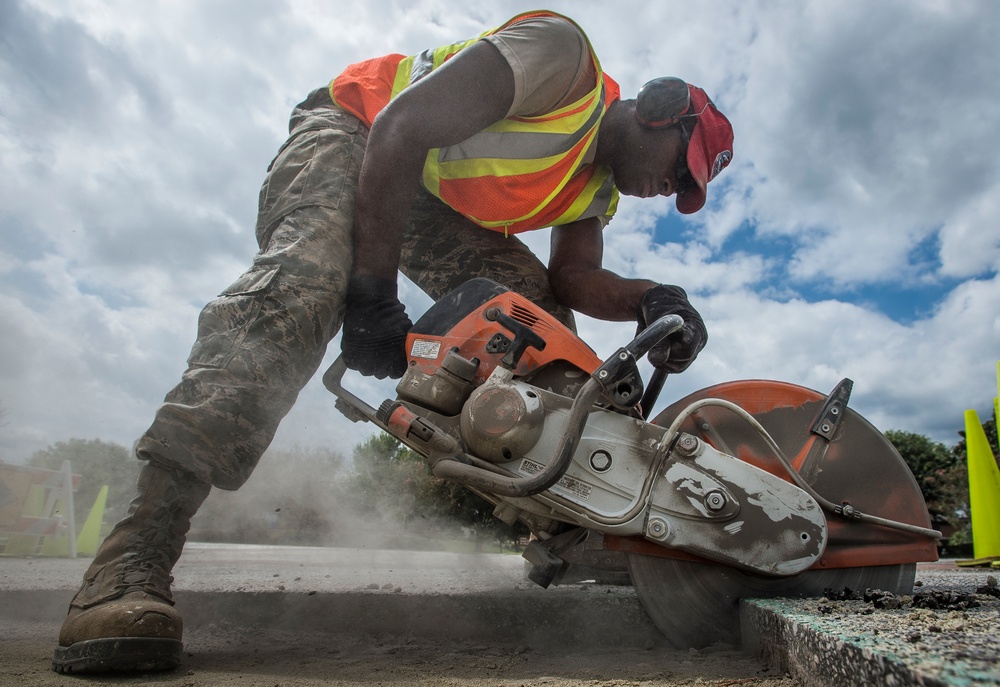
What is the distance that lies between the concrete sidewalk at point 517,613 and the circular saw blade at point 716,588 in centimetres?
8

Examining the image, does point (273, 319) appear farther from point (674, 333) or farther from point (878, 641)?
point (878, 641)

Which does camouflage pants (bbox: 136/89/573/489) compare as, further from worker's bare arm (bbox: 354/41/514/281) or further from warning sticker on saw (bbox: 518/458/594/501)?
warning sticker on saw (bbox: 518/458/594/501)

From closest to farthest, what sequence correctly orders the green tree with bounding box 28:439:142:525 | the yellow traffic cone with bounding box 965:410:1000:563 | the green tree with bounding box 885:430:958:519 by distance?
1. the green tree with bounding box 28:439:142:525
2. the yellow traffic cone with bounding box 965:410:1000:563
3. the green tree with bounding box 885:430:958:519

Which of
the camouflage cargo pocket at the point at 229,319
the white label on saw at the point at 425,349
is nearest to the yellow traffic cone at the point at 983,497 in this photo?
the white label on saw at the point at 425,349

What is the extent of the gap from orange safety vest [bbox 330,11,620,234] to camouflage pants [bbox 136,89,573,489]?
0.19 metres

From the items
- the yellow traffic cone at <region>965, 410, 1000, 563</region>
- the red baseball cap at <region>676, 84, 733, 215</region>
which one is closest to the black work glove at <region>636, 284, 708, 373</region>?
the red baseball cap at <region>676, 84, 733, 215</region>

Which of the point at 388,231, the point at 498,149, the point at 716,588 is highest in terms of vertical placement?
the point at 498,149

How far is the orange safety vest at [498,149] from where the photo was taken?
2215mm

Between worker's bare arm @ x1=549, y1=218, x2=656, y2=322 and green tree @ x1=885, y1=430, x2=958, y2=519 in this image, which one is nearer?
worker's bare arm @ x1=549, y1=218, x2=656, y2=322

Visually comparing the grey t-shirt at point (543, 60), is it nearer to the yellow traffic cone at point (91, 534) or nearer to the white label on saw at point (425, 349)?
the white label on saw at point (425, 349)

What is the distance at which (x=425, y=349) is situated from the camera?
1.93 metres

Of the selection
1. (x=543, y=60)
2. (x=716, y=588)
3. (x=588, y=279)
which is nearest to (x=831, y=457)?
(x=716, y=588)

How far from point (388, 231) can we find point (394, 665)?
1358 millimetres

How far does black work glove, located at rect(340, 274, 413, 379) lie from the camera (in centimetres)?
203
